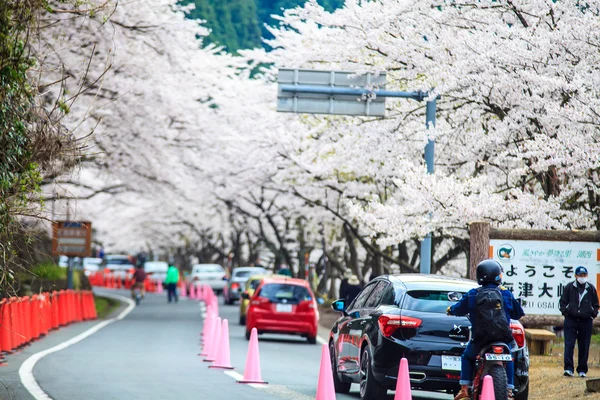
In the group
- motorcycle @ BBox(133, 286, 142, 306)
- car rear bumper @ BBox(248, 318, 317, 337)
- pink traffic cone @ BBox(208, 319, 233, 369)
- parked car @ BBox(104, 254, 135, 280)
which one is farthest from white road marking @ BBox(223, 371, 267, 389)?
parked car @ BBox(104, 254, 135, 280)

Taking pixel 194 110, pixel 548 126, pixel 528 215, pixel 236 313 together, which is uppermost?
pixel 194 110

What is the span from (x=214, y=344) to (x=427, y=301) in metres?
8.02

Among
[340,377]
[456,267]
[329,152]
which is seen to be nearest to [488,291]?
[340,377]

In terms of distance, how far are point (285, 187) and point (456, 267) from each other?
6643 millimetres

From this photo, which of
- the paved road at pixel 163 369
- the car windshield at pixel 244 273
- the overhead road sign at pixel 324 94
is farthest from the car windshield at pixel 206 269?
the overhead road sign at pixel 324 94

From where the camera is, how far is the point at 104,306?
141ft

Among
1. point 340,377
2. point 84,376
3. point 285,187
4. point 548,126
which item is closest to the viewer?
point 340,377

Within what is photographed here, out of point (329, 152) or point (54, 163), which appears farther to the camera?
point (329, 152)

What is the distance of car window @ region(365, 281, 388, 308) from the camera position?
13.1 m

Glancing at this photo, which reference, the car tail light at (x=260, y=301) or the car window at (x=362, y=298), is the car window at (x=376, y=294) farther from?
the car tail light at (x=260, y=301)

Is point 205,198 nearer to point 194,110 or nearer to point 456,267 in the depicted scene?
point 194,110

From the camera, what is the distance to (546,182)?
68.1 feet

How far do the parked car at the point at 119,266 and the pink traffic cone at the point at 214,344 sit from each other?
52194 mm

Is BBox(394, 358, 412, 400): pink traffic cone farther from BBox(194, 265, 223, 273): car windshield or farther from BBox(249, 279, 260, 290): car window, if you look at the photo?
BBox(194, 265, 223, 273): car windshield
